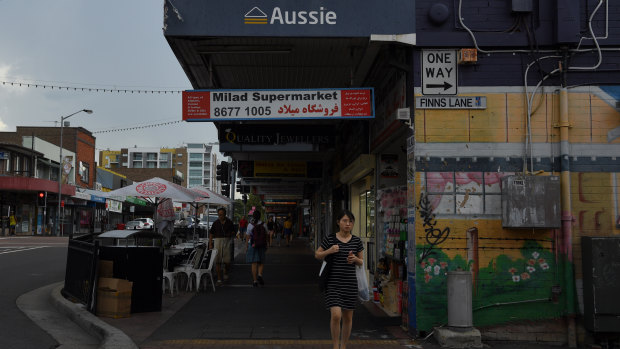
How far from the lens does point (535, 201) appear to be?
659 cm

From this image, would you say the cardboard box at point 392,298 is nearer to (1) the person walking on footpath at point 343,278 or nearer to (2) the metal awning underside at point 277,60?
(1) the person walking on footpath at point 343,278

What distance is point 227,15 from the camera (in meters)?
7.02

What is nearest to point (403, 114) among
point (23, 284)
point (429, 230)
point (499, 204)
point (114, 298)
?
point (429, 230)

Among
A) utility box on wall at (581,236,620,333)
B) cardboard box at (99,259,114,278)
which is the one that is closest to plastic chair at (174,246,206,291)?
cardboard box at (99,259,114,278)

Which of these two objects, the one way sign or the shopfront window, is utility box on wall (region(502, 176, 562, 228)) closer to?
the one way sign

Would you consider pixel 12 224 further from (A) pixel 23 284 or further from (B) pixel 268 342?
(B) pixel 268 342

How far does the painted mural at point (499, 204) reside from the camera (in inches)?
267

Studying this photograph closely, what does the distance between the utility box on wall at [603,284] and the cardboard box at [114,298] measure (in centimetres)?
627

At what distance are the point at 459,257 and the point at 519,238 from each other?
32.2 inches

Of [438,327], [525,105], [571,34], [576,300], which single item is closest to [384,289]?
[438,327]

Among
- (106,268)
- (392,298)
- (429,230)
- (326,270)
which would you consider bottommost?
(392,298)

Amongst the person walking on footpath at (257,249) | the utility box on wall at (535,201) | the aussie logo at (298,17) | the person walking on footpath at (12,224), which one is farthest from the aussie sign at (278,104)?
the person walking on footpath at (12,224)

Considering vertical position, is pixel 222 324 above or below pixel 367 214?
below

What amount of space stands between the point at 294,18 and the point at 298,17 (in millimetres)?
54
